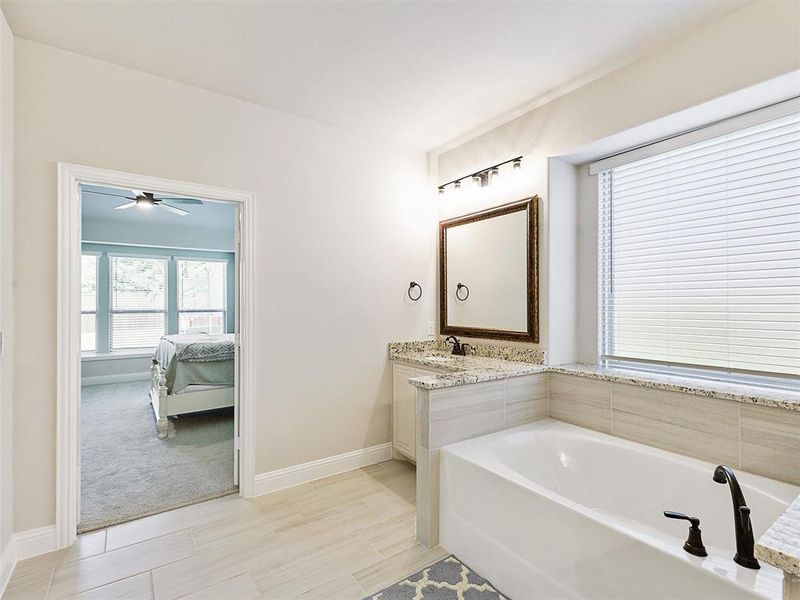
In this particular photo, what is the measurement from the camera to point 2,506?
73.2 inches

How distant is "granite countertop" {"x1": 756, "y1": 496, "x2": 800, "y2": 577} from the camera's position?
877 millimetres

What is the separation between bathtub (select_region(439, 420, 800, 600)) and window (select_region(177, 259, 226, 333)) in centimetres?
615

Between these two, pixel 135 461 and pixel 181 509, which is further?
pixel 135 461

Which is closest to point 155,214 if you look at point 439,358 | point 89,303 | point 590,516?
point 89,303

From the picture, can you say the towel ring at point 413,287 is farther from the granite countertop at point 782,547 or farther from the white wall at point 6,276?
the granite countertop at point 782,547

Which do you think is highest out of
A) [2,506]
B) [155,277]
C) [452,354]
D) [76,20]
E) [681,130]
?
[76,20]

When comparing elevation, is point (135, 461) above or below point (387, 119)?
below

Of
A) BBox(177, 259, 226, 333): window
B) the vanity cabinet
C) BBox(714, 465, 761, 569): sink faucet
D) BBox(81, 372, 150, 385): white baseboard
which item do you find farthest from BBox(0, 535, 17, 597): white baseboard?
BBox(177, 259, 226, 333): window

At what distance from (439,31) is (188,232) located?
6130mm

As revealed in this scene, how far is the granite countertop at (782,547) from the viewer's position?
0.88 m

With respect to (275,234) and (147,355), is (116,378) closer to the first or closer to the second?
(147,355)

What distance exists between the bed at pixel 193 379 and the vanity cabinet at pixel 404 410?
1.98m

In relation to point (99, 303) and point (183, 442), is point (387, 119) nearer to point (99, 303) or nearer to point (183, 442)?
point (183, 442)

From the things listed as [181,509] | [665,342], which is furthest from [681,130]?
[181,509]
